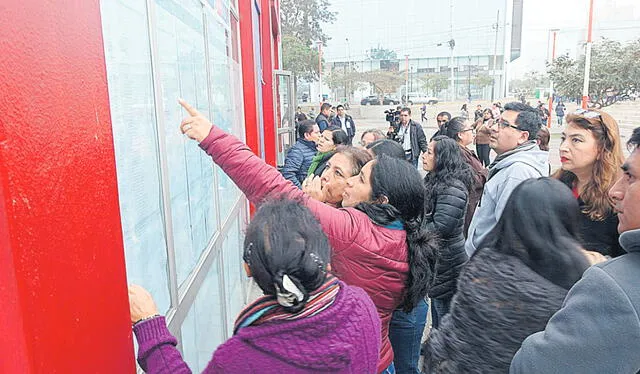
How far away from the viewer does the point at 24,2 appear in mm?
823

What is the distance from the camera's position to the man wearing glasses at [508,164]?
3096 millimetres

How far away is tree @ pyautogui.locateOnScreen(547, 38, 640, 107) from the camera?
21.5 metres

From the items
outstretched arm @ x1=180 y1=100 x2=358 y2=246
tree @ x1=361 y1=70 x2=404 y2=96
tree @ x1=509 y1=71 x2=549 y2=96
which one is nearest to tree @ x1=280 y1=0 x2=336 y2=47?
tree @ x1=361 y1=70 x2=404 y2=96

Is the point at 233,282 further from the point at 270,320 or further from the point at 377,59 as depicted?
the point at 377,59

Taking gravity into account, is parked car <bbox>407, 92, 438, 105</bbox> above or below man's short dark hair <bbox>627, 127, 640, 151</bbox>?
below

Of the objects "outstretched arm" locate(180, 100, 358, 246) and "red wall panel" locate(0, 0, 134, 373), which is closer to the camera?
"red wall panel" locate(0, 0, 134, 373)

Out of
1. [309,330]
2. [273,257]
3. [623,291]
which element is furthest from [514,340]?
[273,257]

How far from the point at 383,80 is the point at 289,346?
53.4m

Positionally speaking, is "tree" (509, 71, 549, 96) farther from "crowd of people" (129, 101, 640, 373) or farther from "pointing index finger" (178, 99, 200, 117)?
"pointing index finger" (178, 99, 200, 117)

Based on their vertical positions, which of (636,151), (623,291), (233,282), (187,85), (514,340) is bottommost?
(233,282)

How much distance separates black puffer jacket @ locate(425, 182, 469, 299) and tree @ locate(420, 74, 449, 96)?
5586cm

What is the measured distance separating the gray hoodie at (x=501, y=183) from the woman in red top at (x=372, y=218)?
3.31 ft

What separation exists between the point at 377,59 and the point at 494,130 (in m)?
67.2

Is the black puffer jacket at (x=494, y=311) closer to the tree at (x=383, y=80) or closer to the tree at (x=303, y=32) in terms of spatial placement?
the tree at (x=303, y=32)
